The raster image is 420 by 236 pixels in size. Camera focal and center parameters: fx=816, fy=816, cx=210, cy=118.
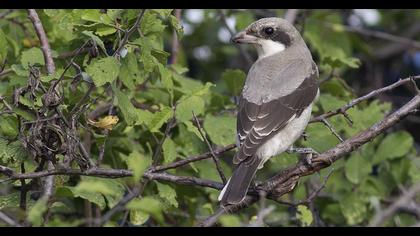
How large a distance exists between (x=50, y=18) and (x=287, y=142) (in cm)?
188

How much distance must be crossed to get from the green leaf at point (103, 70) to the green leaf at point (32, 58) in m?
0.69

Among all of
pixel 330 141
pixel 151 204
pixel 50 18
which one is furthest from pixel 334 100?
pixel 151 204

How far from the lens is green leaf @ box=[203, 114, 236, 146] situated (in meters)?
5.17

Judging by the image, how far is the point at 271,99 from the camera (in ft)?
16.7

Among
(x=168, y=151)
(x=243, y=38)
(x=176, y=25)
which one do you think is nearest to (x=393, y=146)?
(x=243, y=38)

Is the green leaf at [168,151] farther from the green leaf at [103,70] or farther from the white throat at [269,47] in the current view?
the white throat at [269,47]

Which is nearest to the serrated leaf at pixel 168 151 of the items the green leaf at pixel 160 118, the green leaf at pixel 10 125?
the green leaf at pixel 160 118

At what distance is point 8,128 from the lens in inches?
169

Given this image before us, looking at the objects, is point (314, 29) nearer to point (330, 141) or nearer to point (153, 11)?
point (330, 141)

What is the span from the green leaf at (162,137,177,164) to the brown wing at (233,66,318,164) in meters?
0.37

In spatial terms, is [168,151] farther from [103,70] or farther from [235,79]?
[235,79]

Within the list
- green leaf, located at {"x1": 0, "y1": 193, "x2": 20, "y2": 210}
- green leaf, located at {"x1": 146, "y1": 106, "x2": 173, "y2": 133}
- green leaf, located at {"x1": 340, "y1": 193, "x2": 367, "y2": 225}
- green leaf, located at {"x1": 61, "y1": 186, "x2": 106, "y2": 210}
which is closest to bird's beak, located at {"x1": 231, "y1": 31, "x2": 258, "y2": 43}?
green leaf, located at {"x1": 146, "y1": 106, "x2": 173, "y2": 133}

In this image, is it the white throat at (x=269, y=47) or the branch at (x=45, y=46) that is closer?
the branch at (x=45, y=46)

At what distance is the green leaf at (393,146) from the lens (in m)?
5.87
